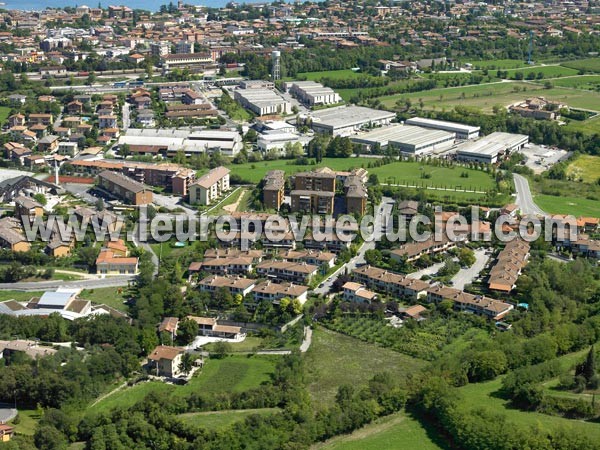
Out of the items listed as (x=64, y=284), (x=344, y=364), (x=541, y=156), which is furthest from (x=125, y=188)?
(x=541, y=156)

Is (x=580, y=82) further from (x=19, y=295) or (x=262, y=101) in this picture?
(x=19, y=295)

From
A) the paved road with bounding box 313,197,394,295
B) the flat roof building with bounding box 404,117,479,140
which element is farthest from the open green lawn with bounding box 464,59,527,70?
the paved road with bounding box 313,197,394,295

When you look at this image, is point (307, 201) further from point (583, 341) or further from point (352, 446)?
point (352, 446)

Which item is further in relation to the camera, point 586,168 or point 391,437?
point 586,168

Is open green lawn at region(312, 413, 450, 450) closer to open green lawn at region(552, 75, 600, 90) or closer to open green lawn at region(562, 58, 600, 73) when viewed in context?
open green lawn at region(552, 75, 600, 90)

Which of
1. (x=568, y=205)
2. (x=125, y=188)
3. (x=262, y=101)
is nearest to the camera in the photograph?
(x=125, y=188)

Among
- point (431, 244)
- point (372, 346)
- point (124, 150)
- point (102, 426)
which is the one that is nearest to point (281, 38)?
point (124, 150)
